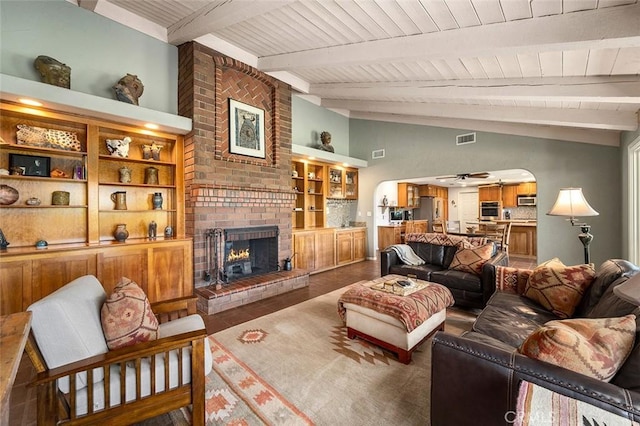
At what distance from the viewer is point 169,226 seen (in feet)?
13.2

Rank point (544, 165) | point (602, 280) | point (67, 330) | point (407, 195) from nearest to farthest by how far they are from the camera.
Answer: point (67, 330)
point (602, 280)
point (544, 165)
point (407, 195)

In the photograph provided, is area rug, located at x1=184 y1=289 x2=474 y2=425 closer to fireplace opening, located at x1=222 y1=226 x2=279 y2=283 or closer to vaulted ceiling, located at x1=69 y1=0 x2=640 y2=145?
fireplace opening, located at x1=222 y1=226 x2=279 y2=283

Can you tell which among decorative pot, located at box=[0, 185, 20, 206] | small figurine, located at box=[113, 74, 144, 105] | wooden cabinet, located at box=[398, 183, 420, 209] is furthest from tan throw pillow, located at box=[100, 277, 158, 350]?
wooden cabinet, located at box=[398, 183, 420, 209]

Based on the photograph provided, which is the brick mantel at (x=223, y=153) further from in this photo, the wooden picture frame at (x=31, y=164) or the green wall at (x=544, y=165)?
the green wall at (x=544, y=165)

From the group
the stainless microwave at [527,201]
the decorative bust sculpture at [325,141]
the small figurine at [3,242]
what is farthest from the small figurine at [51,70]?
the stainless microwave at [527,201]

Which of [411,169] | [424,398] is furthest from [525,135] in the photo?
[424,398]

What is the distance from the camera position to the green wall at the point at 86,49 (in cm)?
283

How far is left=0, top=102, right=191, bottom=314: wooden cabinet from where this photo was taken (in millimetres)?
2836

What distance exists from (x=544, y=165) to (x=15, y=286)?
706 cm

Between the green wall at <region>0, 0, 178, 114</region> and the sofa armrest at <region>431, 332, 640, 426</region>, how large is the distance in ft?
14.2

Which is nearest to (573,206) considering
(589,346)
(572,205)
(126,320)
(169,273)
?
(572,205)

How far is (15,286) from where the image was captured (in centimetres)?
267

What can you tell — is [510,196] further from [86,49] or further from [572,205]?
[86,49]

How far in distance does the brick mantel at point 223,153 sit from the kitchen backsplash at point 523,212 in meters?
7.73
